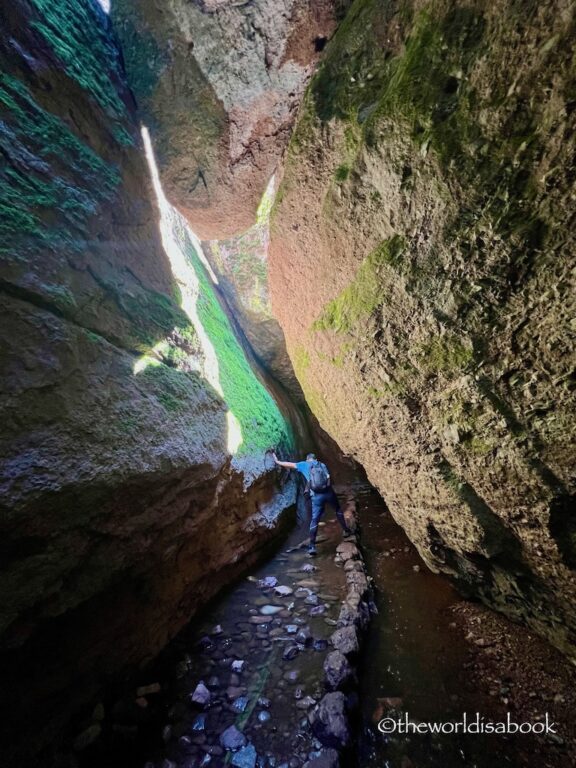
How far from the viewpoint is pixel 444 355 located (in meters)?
2.82

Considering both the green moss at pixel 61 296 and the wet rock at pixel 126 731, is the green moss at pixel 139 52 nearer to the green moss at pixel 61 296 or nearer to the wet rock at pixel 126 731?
the green moss at pixel 61 296

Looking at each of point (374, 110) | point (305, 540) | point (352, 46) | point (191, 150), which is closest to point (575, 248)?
point (374, 110)

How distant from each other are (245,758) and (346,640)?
1.45 meters

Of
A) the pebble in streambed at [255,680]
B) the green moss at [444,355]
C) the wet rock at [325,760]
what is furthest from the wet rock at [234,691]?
the green moss at [444,355]

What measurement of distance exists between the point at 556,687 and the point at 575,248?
3828mm

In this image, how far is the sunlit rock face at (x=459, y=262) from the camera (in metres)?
1.96

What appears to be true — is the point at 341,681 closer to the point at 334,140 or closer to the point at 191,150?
the point at 334,140

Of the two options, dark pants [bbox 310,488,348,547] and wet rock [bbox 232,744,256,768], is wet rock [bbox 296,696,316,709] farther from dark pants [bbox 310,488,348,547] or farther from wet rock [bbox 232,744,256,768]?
dark pants [bbox 310,488,348,547]

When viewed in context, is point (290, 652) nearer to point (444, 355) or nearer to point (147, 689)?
point (147, 689)

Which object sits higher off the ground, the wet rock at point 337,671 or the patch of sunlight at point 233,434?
the patch of sunlight at point 233,434

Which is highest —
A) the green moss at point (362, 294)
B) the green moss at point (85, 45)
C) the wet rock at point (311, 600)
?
the green moss at point (85, 45)

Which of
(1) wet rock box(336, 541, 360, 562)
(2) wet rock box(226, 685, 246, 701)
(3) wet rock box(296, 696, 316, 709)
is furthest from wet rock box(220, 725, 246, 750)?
(1) wet rock box(336, 541, 360, 562)

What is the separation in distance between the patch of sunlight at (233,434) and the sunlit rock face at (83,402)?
48 centimetres

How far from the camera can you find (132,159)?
3975mm
